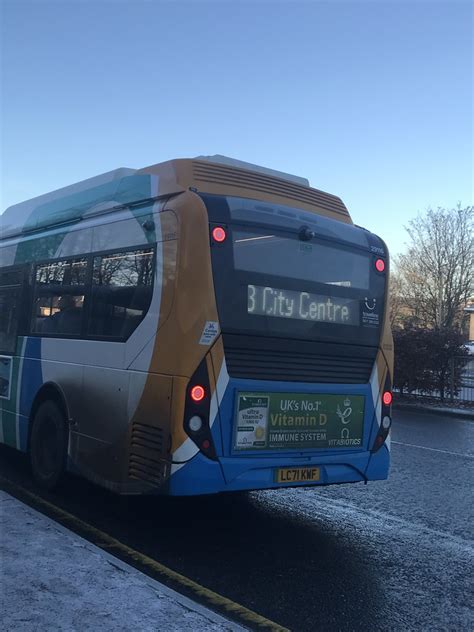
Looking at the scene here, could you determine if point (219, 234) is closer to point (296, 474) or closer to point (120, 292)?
point (120, 292)

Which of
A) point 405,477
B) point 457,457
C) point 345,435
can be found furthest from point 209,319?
point 457,457

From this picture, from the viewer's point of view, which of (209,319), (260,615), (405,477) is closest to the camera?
(260,615)

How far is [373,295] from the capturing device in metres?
6.50

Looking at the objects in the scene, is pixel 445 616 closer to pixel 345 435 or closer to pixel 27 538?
pixel 345 435

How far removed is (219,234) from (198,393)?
4.45 ft

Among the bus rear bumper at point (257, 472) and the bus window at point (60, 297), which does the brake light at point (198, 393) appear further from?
the bus window at point (60, 297)

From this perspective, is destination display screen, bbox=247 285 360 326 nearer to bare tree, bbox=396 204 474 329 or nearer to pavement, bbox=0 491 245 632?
pavement, bbox=0 491 245 632

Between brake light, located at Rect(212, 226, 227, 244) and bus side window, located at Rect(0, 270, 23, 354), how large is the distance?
366cm

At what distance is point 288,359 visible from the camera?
5824 mm

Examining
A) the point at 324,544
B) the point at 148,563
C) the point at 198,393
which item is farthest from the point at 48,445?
the point at 324,544

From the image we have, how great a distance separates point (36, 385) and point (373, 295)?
392cm

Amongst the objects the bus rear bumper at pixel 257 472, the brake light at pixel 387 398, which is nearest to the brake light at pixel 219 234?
the bus rear bumper at pixel 257 472

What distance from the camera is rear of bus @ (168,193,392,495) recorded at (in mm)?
5328

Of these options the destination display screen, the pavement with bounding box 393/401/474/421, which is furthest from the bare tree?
the destination display screen
